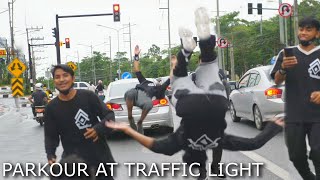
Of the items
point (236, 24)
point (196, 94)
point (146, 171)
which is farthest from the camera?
point (236, 24)

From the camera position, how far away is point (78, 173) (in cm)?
407

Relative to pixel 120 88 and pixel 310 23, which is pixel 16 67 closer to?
pixel 120 88

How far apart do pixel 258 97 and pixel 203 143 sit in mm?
8020

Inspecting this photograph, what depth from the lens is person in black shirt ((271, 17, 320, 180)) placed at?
4719 mm

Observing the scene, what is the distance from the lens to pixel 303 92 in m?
4.78

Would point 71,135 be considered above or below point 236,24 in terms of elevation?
below

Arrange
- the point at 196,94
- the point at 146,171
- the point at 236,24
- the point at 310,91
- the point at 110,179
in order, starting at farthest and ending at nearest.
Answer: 1. the point at 236,24
2. the point at 146,171
3. the point at 310,91
4. the point at 110,179
5. the point at 196,94

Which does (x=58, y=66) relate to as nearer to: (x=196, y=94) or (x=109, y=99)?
(x=196, y=94)

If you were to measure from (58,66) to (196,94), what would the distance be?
1.37m

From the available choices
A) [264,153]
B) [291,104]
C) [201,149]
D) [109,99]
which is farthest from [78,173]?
[109,99]

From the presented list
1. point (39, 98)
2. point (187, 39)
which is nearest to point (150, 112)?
point (39, 98)

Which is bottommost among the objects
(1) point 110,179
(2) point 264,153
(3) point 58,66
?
(2) point 264,153

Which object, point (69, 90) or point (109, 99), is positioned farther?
point (109, 99)

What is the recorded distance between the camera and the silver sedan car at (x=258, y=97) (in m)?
11.1
